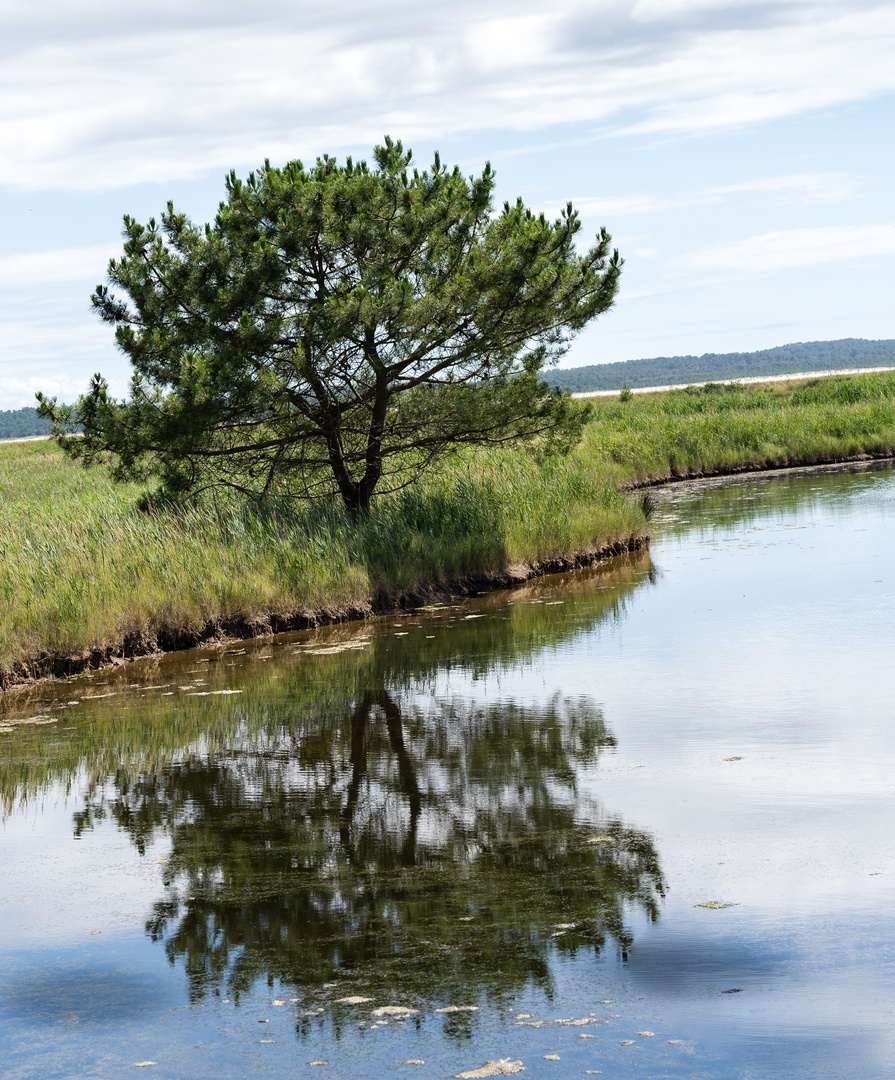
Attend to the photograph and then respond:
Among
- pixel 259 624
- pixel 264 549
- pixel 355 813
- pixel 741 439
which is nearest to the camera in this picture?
pixel 355 813

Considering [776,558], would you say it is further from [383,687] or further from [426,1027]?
[426,1027]

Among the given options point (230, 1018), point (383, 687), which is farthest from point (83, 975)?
point (383, 687)

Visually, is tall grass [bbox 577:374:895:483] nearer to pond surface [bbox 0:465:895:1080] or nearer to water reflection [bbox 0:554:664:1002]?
water reflection [bbox 0:554:664:1002]

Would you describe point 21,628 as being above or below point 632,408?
below

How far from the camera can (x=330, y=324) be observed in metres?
13.9

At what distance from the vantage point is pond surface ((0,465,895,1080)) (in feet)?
12.4

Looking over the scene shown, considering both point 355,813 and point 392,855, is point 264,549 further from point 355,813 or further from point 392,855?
point 392,855

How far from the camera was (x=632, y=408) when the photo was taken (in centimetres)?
4372

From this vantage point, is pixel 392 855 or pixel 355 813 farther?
pixel 355 813

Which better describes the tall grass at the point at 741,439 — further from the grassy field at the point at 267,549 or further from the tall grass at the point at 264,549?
the tall grass at the point at 264,549

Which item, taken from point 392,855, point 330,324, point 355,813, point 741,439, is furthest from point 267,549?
point 741,439

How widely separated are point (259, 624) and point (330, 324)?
151 inches

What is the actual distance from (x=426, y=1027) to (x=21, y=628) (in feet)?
27.3

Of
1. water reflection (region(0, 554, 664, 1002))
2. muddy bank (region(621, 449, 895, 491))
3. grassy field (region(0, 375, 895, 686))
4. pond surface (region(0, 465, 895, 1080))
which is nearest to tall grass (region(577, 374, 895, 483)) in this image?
muddy bank (region(621, 449, 895, 491))
